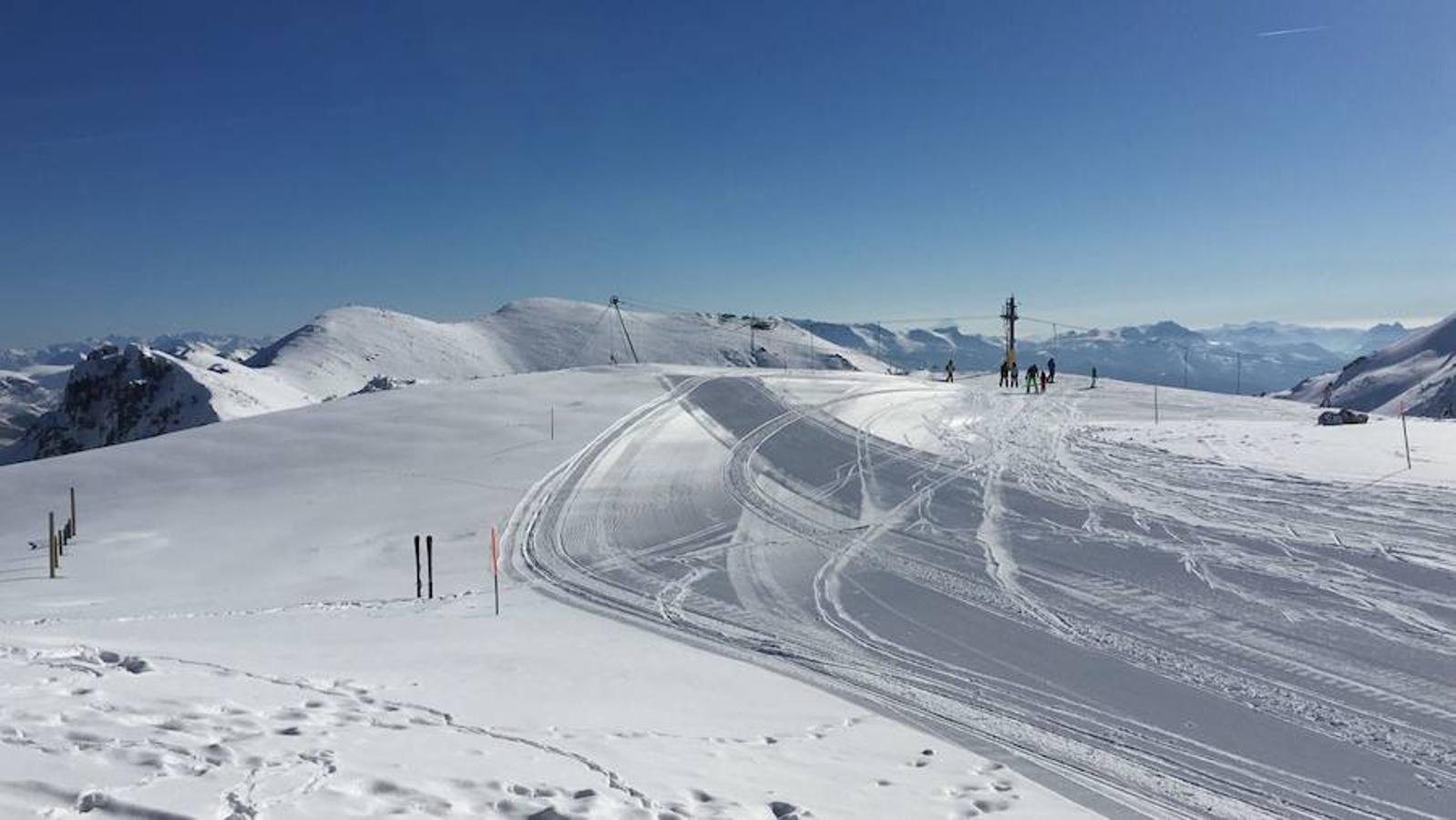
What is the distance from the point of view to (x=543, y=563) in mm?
14891

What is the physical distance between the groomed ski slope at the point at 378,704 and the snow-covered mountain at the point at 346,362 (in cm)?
7468

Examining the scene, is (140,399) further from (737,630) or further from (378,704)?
(378,704)

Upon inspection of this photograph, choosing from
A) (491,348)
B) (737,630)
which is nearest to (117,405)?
(491,348)

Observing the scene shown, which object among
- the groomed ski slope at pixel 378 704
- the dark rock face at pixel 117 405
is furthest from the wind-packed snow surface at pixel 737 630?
the dark rock face at pixel 117 405

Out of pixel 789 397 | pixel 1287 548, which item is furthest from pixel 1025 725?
pixel 789 397

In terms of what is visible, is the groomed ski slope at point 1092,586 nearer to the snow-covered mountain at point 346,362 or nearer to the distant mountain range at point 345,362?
the distant mountain range at point 345,362

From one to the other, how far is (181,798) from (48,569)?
13.6m

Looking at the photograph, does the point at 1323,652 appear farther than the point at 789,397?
No

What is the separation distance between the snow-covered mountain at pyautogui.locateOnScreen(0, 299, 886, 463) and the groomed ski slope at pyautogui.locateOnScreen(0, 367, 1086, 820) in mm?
74684

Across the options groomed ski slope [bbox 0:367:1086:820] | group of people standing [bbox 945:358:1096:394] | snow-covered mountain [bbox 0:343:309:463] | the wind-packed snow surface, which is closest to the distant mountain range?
snow-covered mountain [bbox 0:343:309:463]

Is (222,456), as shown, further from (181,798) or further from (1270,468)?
(1270,468)

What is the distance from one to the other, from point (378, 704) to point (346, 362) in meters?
169

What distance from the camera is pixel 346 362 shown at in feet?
530

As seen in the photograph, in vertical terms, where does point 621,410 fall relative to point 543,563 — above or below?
above
